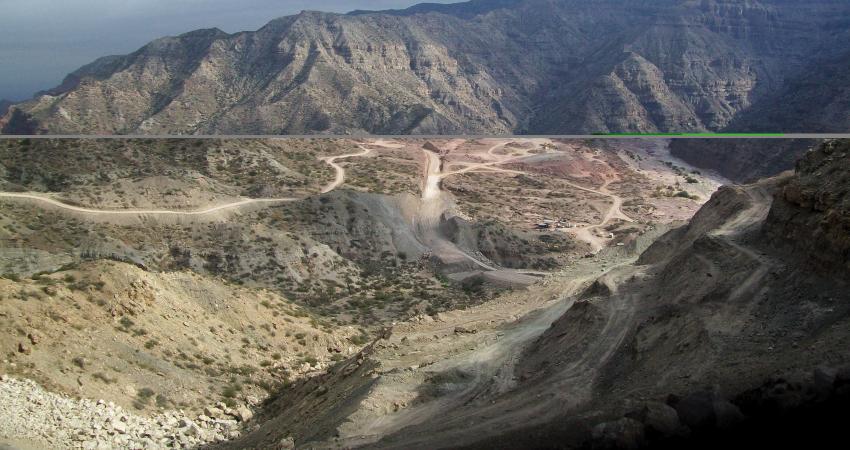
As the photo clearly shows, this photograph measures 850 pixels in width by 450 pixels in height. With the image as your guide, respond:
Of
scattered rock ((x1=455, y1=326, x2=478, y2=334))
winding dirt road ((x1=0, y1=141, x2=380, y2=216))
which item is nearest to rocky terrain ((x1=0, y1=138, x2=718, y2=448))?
winding dirt road ((x1=0, y1=141, x2=380, y2=216))

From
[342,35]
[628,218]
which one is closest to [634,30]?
[342,35]

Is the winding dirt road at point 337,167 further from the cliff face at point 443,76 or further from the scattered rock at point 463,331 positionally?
the scattered rock at point 463,331

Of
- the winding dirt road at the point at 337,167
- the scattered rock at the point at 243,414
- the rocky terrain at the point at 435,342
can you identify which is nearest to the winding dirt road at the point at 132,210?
the rocky terrain at the point at 435,342

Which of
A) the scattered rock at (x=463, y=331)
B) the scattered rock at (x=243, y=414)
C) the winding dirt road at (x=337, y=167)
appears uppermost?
the scattered rock at (x=463, y=331)

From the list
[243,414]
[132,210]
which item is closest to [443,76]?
[132,210]

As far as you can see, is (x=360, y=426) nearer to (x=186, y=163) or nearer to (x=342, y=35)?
(x=186, y=163)

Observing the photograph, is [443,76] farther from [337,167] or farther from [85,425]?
[85,425]

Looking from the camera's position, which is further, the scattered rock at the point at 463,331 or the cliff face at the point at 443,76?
the cliff face at the point at 443,76
